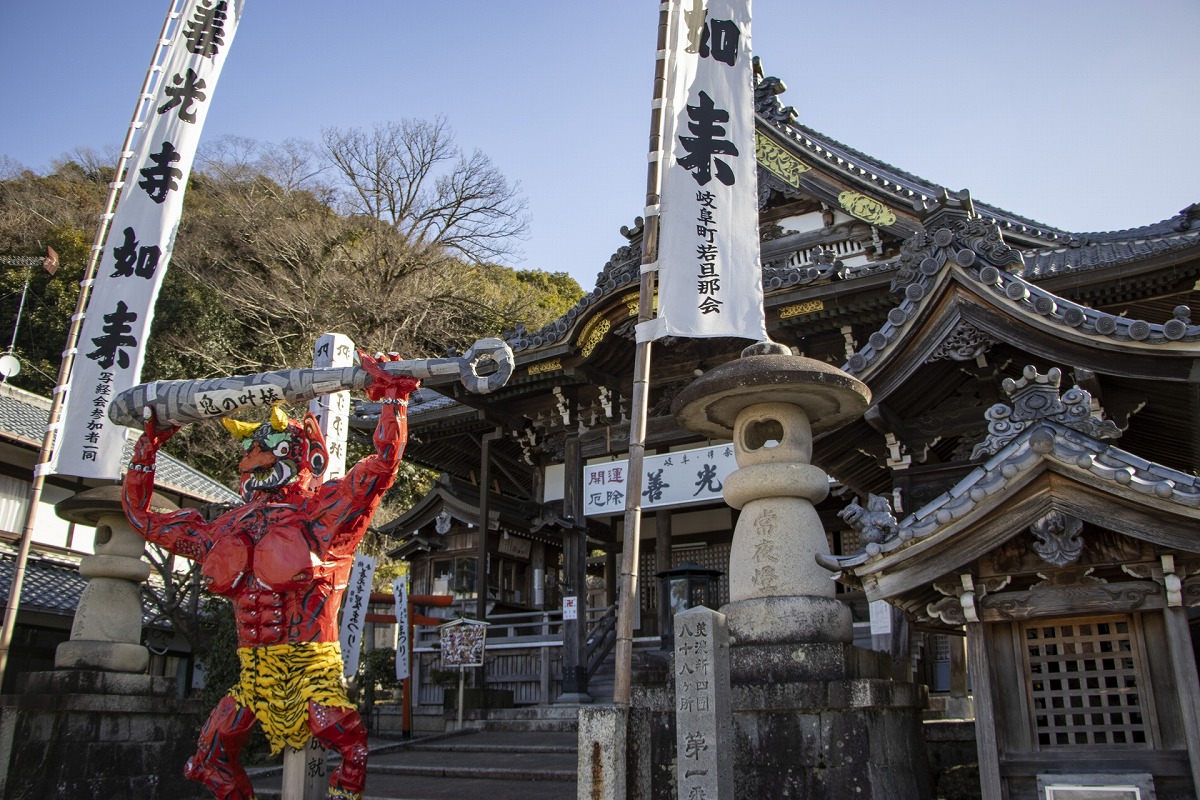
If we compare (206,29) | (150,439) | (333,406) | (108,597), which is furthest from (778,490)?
(206,29)

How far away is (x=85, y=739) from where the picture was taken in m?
7.60

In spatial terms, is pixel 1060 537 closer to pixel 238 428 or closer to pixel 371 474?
pixel 371 474

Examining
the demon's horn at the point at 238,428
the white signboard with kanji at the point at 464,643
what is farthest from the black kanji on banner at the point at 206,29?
the white signboard with kanji at the point at 464,643

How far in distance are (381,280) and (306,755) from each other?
25.3 m

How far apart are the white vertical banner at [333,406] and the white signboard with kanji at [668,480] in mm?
5312

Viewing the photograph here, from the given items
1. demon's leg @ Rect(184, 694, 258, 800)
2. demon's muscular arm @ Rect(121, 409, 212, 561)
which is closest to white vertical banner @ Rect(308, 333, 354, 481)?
demon's muscular arm @ Rect(121, 409, 212, 561)

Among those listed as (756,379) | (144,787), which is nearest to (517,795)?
(144,787)

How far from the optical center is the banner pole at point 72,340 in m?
8.29

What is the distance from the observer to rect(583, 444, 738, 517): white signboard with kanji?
12469 mm

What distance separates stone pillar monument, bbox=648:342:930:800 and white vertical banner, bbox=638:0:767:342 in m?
0.49

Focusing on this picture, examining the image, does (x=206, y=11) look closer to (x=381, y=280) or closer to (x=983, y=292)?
(x=983, y=292)

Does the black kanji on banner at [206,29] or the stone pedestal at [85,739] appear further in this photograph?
the black kanji on banner at [206,29]

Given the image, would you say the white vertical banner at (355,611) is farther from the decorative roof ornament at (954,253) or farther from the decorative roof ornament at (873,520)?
the decorative roof ornament at (954,253)

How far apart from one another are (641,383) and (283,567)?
108 inches
